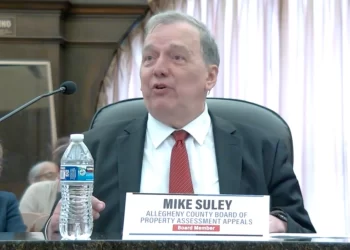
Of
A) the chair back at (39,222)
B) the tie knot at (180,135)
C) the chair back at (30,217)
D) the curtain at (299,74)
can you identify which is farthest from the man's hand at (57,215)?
the curtain at (299,74)

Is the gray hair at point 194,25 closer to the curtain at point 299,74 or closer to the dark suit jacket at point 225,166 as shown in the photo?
the dark suit jacket at point 225,166

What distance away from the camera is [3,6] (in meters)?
4.62

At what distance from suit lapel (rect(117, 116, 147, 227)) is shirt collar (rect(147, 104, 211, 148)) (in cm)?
2

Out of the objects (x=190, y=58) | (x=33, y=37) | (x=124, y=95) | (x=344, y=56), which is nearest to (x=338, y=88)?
(x=344, y=56)

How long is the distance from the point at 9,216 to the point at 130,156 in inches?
35.5

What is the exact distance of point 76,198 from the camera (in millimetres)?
1407

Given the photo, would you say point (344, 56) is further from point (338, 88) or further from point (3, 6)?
point (3, 6)

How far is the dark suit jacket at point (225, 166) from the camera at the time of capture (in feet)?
5.71

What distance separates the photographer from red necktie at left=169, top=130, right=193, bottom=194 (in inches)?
69.1

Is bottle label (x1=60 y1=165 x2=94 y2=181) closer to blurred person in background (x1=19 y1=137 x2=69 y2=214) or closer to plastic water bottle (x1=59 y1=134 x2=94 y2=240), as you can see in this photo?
plastic water bottle (x1=59 y1=134 x2=94 y2=240)

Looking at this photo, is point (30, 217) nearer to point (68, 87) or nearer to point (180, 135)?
point (68, 87)

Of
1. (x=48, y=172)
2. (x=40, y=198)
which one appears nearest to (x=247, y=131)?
(x=40, y=198)

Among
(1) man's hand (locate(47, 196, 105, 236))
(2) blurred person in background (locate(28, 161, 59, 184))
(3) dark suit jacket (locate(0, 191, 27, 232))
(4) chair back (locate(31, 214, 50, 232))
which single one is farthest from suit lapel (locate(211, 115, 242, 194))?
(2) blurred person in background (locate(28, 161, 59, 184))

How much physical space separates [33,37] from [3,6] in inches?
10.9
